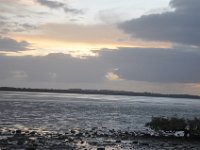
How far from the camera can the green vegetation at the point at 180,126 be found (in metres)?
57.1

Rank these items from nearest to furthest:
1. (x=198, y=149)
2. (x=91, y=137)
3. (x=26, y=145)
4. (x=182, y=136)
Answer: (x=26, y=145), (x=198, y=149), (x=91, y=137), (x=182, y=136)

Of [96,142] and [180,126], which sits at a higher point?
[180,126]

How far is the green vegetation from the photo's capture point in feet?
187

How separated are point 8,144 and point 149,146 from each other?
14.4 m

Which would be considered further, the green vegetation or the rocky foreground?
the green vegetation

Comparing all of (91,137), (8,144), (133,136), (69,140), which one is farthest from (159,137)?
(8,144)

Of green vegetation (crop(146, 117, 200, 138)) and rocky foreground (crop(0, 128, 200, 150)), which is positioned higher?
green vegetation (crop(146, 117, 200, 138))

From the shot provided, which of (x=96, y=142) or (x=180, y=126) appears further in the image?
(x=180, y=126)

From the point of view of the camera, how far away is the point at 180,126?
59.6 m

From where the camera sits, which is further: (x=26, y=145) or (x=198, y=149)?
(x=198, y=149)

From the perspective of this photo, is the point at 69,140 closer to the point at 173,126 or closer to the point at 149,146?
the point at 149,146

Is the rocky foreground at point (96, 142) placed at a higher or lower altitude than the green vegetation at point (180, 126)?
lower

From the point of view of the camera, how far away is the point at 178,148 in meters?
44.8

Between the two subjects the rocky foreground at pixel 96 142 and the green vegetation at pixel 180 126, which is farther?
the green vegetation at pixel 180 126
